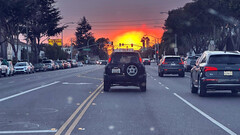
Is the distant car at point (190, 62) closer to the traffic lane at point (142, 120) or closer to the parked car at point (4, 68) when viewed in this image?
the parked car at point (4, 68)

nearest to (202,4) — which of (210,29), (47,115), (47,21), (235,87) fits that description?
(210,29)

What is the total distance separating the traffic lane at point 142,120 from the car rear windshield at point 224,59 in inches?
121

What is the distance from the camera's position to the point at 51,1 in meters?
76.1

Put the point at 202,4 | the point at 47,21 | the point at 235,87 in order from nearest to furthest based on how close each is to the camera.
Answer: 1. the point at 235,87
2. the point at 202,4
3. the point at 47,21

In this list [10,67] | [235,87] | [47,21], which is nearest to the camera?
[235,87]

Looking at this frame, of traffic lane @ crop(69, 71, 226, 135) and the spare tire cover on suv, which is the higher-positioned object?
the spare tire cover on suv

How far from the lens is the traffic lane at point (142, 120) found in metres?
9.66

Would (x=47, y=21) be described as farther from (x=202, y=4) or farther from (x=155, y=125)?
(x=155, y=125)

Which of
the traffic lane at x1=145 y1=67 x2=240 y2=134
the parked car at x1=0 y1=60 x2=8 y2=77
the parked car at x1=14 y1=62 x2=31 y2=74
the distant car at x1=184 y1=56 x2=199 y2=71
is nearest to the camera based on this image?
the traffic lane at x1=145 y1=67 x2=240 y2=134

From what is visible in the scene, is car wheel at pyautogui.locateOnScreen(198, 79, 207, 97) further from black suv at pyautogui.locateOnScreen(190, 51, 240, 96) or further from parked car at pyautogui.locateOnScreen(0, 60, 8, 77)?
parked car at pyautogui.locateOnScreen(0, 60, 8, 77)

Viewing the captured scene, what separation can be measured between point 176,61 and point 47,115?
25.5 metres

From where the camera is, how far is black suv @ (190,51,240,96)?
17.1 metres

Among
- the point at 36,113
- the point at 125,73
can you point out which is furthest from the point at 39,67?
the point at 36,113

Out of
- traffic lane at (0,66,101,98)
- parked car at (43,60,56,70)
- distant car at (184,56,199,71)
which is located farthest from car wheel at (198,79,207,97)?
parked car at (43,60,56,70)
